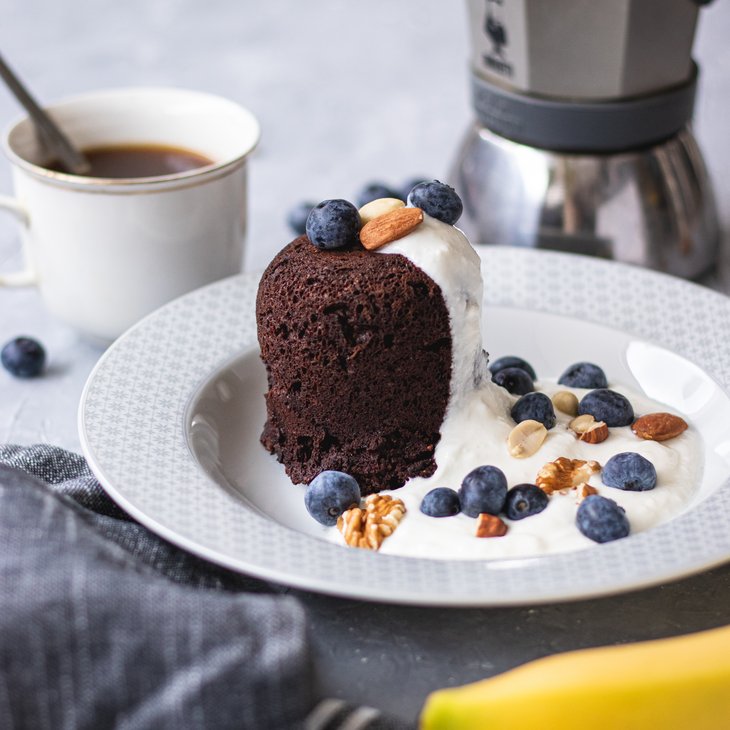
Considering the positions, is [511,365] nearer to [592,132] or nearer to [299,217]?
[592,132]

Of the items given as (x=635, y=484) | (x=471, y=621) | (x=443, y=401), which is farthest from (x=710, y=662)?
(x=443, y=401)

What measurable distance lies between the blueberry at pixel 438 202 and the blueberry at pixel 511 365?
0.98ft

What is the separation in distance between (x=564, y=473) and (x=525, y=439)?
0.08 metres

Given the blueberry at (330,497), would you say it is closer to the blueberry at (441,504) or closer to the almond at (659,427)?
the blueberry at (441,504)

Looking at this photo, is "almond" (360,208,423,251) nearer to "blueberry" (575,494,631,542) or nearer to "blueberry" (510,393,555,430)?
"blueberry" (510,393,555,430)

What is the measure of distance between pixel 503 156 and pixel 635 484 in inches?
34.7

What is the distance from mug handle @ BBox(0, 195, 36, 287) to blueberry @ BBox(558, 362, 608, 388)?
38.4 inches

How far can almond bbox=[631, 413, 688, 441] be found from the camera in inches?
59.8

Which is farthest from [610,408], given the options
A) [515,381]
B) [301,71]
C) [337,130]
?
[301,71]

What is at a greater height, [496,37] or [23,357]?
[496,37]

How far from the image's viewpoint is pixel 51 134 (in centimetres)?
191

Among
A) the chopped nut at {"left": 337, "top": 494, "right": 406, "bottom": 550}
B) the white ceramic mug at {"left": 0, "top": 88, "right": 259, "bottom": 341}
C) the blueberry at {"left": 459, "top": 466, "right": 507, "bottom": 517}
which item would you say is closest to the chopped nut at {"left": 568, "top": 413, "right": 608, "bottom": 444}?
the blueberry at {"left": 459, "top": 466, "right": 507, "bottom": 517}

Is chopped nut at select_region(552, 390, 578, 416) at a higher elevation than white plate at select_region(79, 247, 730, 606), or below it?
below

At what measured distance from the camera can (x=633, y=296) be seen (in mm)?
1775
